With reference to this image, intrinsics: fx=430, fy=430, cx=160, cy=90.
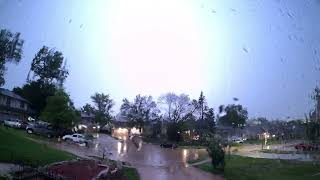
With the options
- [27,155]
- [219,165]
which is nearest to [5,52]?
[27,155]

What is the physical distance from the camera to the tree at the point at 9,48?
62.4 feet

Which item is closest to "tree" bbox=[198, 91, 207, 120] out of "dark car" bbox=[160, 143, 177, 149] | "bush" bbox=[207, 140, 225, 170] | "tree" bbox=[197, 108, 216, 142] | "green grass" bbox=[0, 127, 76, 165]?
"tree" bbox=[197, 108, 216, 142]

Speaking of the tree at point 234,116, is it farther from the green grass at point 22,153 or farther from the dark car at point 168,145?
the green grass at point 22,153

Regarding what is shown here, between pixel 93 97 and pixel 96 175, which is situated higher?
pixel 93 97

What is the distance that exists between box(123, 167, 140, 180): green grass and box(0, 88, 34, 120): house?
11.1 metres

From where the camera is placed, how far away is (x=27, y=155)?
52.2 ft

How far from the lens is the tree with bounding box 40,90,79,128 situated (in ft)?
87.6

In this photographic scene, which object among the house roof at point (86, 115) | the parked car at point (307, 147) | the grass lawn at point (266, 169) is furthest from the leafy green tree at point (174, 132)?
the grass lawn at point (266, 169)

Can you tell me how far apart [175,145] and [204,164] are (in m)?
13.3

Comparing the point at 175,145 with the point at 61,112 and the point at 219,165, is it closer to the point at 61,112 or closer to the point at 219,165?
the point at 219,165

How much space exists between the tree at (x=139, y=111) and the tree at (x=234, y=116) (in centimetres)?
971

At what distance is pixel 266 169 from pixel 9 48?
17.8 metres

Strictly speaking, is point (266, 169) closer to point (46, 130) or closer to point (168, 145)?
point (46, 130)

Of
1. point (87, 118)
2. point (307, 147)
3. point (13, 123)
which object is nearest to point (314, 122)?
point (307, 147)
